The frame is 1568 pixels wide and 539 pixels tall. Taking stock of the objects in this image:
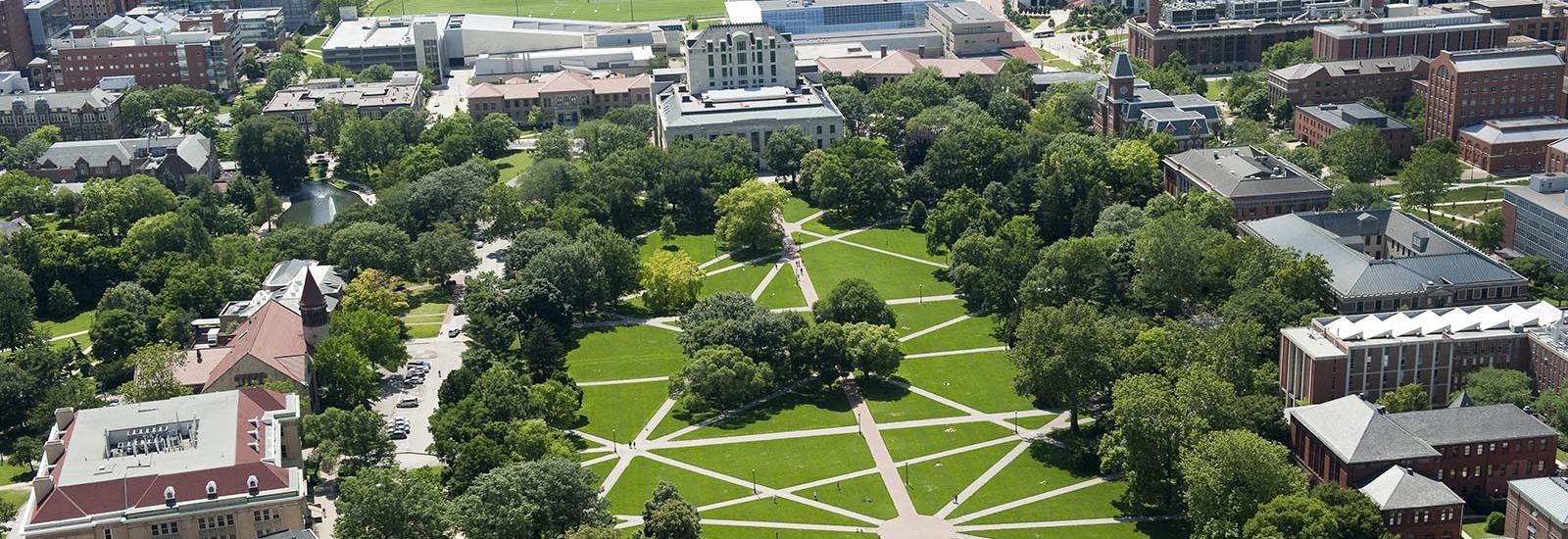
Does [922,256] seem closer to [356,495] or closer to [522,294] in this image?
[522,294]

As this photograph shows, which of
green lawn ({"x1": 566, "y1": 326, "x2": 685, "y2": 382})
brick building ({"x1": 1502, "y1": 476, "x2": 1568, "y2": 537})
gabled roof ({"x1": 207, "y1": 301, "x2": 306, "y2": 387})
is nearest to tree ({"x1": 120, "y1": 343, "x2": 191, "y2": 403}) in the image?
gabled roof ({"x1": 207, "y1": 301, "x2": 306, "y2": 387})

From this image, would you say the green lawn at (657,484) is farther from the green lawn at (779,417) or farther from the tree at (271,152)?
the tree at (271,152)

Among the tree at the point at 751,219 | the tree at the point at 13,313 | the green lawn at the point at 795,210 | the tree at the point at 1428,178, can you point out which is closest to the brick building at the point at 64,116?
the tree at the point at 13,313

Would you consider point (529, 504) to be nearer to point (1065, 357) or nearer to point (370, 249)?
point (1065, 357)

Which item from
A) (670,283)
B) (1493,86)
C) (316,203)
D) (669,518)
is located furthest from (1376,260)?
(316,203)

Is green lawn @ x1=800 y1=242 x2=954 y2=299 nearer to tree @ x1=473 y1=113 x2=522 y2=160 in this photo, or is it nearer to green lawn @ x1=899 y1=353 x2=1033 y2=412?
green lawn @ x1=899 y1=353 x2=1033 y2=412

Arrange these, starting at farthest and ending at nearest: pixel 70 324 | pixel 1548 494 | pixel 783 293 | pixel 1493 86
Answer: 1. pixel 1493 86
2. pixel 783 293
3. pixel 70 324
4. pixel 1548 494
